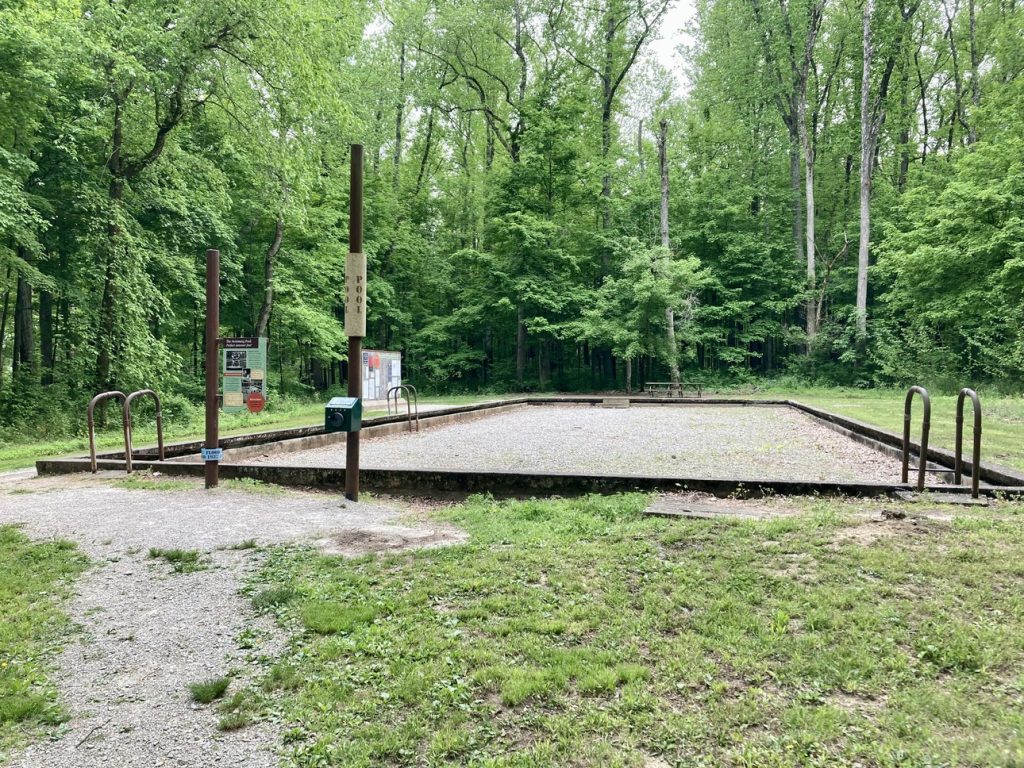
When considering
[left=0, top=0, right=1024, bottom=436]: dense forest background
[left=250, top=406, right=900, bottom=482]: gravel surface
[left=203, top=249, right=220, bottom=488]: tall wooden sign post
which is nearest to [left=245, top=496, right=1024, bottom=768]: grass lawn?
[left=250, top=406, right=900, bottom=482]: gravel surface

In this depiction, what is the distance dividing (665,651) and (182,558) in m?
2.92

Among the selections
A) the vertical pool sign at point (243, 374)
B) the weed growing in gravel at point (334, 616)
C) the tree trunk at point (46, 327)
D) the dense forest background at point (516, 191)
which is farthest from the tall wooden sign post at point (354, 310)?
the tree trunk at point (46, 327)

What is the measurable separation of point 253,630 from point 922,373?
22259 mm

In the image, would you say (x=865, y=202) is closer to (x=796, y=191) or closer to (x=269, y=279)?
(x=796, y=191)

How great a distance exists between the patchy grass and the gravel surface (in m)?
3.05

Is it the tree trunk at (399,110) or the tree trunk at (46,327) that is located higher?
the tree trunk at (399,110)

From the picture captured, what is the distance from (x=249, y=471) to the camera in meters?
6.22

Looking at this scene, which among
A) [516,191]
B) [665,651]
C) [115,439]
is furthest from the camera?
[516,191]

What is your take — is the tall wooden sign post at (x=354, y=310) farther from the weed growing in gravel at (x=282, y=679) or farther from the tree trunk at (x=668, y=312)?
the tree trunk at (x=668, y=312)

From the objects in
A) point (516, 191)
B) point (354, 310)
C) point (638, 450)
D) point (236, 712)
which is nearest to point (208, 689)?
point (236, 712)

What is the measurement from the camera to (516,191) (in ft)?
84.9

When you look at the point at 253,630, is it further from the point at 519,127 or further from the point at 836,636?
the point at 519,127

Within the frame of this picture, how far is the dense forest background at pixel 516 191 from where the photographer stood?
11.9 m

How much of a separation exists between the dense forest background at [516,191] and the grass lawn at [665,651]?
11141mm
